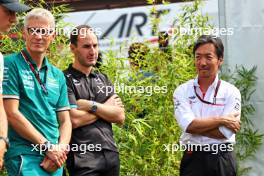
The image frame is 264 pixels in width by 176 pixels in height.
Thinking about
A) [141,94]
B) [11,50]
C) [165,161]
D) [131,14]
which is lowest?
[165,161]

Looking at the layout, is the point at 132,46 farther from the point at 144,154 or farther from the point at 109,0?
the point at 109,0

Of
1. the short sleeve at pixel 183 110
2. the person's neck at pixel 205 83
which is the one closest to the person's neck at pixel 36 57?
the short sleeve at pixel 183 110

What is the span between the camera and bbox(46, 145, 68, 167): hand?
3.80 metres

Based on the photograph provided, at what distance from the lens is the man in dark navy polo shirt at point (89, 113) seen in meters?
4.27

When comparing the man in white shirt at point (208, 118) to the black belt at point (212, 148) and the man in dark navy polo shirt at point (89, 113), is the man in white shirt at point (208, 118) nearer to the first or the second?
the black belt at point (212, 148)

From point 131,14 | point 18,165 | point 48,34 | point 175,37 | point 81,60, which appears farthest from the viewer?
point 131,14

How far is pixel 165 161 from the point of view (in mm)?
5324

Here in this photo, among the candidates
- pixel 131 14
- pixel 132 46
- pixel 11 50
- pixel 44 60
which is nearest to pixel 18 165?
pixel 44 60

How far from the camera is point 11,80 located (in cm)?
382

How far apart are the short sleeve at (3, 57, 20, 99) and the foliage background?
4.30 ft

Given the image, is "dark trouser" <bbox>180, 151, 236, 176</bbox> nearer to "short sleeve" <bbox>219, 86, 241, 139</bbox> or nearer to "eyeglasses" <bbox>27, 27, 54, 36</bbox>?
"short sleeve" <bbox>219, 86, 241, 139</bbox>

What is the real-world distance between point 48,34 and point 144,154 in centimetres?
165

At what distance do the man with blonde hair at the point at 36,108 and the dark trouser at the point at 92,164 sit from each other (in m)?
0.30

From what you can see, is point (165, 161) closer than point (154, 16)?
Yes
